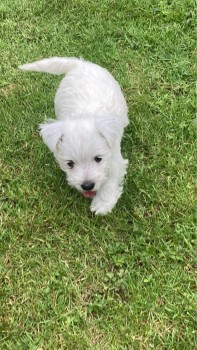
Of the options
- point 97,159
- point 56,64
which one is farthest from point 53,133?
point 56,64

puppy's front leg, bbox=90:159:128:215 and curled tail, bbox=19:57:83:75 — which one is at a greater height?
curled tail, bbox=19:57:83:75

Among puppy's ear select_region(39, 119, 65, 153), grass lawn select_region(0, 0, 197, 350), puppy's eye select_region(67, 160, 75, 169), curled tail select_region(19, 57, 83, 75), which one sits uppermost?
curled tail select_region(19, 57, 83, 75)

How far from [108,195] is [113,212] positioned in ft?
0.44

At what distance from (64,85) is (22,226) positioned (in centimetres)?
114

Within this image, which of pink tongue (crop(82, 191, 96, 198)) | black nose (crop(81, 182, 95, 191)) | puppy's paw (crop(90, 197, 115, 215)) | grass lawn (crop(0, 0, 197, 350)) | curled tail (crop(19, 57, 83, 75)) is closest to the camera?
grass lawn (crop(0, 0, 197, 350))

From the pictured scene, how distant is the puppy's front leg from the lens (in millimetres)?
3568

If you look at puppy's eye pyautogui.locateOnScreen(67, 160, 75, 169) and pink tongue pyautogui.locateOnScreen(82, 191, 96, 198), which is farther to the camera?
pink tongue pyautogui.locateOnScreen(82, 191, 96, 198)

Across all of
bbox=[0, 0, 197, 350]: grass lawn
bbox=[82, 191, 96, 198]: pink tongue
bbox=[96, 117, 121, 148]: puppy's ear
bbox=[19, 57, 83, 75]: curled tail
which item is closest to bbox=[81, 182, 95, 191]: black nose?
bbox=[82, 191, 96, 198]: pink tongue

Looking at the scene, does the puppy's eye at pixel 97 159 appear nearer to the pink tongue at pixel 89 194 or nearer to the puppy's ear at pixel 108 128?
the puppy's ear at pixel 108 128

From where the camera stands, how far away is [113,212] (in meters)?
3.59

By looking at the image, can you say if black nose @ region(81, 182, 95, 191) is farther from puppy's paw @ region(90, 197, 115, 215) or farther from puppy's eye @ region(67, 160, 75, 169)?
puppy's paw @ region(90, 197, 115, 215)

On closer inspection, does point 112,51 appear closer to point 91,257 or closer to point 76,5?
Result: point 76,5

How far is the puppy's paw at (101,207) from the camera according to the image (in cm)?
357

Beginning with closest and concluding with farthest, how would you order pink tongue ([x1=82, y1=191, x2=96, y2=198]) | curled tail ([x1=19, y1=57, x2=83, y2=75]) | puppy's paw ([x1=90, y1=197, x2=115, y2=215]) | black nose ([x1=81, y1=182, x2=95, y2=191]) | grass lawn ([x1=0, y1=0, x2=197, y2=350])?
grass lawn ([x1=0, y1=0, x2=197, y2=350])
black nose ([x1=81, y1=182, x2=95, y2=191])
pink tongue ([x1=82, y1=191, x2=96, y2=198])
puppy's paw ([x1=90, y1=197, x2=115, y2=215])
curled tail ([x1=19, y1=57, x2=83, y2=75])
